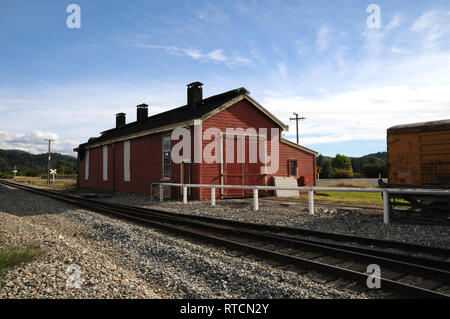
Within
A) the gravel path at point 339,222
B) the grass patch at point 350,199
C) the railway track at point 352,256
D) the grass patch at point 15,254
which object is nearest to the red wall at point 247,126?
the grass patch at point 350,199

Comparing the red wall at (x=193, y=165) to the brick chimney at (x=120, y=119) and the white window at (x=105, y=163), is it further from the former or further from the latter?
the brick chimney at (x=120, y=119)

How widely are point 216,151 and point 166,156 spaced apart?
3118mm

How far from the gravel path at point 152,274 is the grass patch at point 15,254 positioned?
0.15m

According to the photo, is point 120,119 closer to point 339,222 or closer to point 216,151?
point 216,151

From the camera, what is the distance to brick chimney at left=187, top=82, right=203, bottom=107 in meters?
19.9

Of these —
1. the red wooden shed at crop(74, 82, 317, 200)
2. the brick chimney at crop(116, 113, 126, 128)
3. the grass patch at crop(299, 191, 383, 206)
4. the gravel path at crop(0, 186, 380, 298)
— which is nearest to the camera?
the gravel path at crop(0, 186, 380, 298)

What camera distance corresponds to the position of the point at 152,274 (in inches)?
193

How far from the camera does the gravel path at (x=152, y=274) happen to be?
13.1ft

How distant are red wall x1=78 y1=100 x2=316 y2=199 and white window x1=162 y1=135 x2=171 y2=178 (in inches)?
12.7

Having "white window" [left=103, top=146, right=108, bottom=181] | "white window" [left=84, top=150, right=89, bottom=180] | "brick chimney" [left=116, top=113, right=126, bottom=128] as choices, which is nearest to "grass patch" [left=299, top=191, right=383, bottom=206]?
"white window" [left=103, top=146, right=108, bottom=181]

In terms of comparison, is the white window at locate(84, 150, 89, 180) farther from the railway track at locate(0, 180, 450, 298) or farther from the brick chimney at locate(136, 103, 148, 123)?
the railway track at locate(0, 180, 450, 298)

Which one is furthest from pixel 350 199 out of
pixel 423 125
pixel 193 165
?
pixel 193 165
